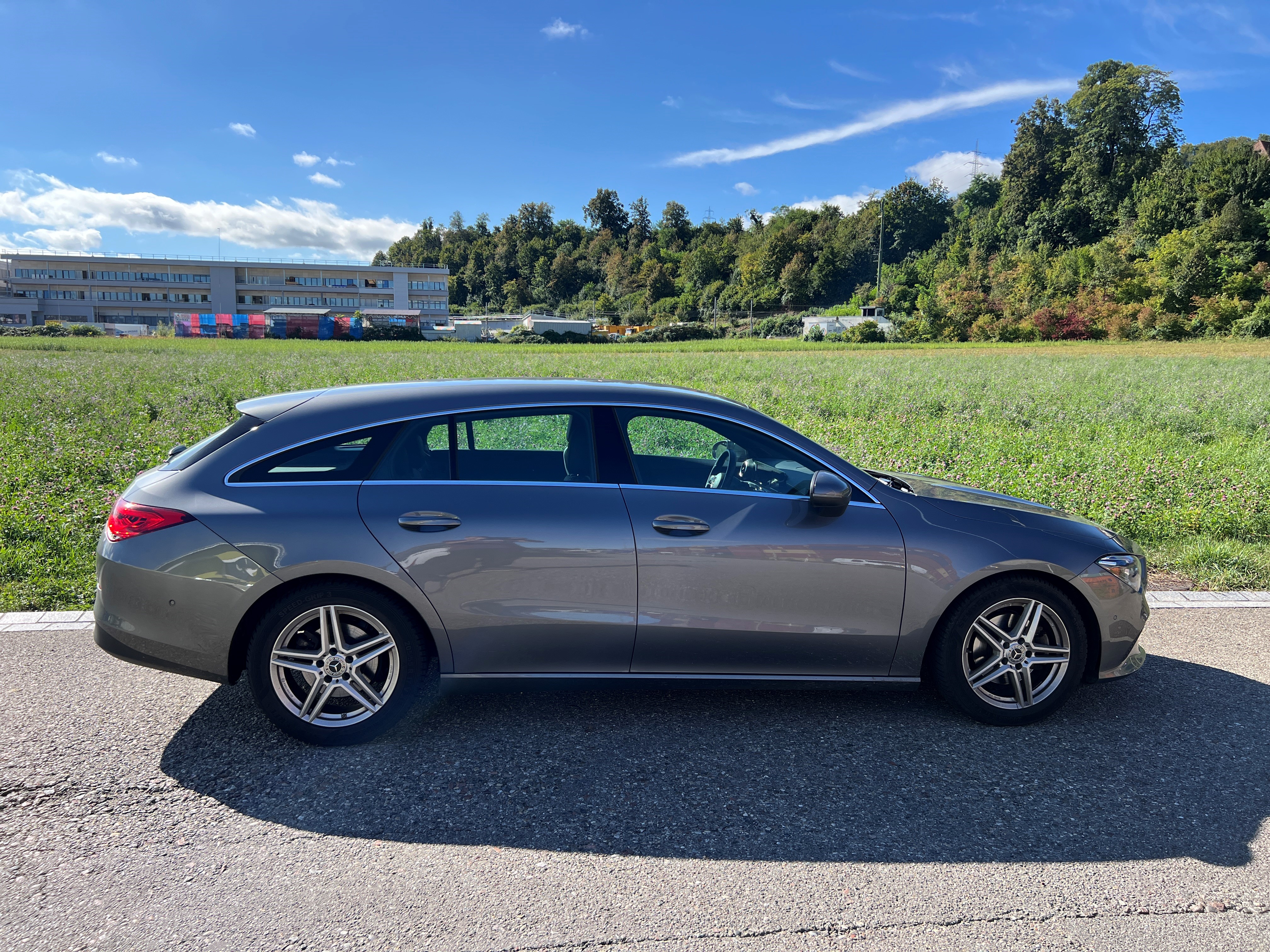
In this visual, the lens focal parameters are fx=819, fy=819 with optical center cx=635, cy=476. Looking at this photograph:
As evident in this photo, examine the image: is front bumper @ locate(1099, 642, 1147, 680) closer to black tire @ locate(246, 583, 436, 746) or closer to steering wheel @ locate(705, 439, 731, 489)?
steering wheel @ locate(705, 439, 731, 489)

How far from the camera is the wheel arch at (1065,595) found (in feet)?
12.0

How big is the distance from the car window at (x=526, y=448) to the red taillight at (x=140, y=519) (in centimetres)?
115

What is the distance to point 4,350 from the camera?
47.3 m

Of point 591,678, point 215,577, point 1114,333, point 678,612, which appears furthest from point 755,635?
point 1114,333

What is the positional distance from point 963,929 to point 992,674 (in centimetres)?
153

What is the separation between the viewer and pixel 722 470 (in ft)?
12.3

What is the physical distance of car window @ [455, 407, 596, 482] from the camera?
11.7 feet

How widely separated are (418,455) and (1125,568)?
3.24m

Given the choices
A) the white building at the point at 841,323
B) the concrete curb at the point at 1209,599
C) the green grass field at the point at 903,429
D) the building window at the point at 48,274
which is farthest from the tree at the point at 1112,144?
the building window at the point at 48,274

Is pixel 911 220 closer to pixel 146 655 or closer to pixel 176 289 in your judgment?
pixel 176 289

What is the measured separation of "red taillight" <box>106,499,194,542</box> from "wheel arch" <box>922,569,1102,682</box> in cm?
323

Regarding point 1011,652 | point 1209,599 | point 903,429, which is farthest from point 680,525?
point 903,429

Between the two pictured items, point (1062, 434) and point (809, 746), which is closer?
point (809, 746)

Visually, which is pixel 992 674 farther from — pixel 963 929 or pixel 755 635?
pixel 963 929
